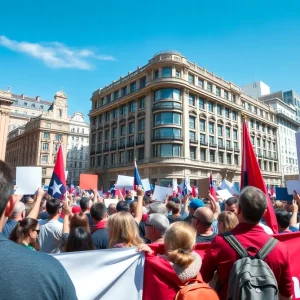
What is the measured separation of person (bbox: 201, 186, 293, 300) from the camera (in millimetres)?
2520

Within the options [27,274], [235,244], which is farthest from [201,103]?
[27,274]

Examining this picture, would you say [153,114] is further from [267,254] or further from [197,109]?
[267,254]

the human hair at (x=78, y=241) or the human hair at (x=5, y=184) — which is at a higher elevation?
the human hair at (x=5, y=184)

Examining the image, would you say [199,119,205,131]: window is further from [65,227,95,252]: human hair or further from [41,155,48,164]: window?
[65,227,95,252]: human hair

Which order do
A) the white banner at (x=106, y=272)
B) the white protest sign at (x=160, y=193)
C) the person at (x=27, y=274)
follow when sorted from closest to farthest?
the person at (x=27, y=274) → the white banner at (x=106, y=272) → the white protest sign at (x=160, y=193)

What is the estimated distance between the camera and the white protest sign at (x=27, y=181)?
6195 mm

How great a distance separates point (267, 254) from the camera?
2.47 m

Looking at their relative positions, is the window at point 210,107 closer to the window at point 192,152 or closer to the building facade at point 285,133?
the window at point 192,152

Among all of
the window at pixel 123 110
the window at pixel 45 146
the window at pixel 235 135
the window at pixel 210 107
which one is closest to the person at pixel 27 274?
the window at pixel 210 107

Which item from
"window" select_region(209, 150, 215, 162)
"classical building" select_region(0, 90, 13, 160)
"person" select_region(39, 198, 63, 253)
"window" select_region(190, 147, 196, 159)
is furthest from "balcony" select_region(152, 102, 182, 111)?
"person" select_region(39, 198, 63, 253)

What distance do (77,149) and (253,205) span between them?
87.2 metres

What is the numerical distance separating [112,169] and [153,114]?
1378 cm

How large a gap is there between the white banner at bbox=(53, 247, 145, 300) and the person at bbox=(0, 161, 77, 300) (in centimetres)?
168

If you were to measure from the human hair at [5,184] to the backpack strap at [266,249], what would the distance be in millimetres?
2057
